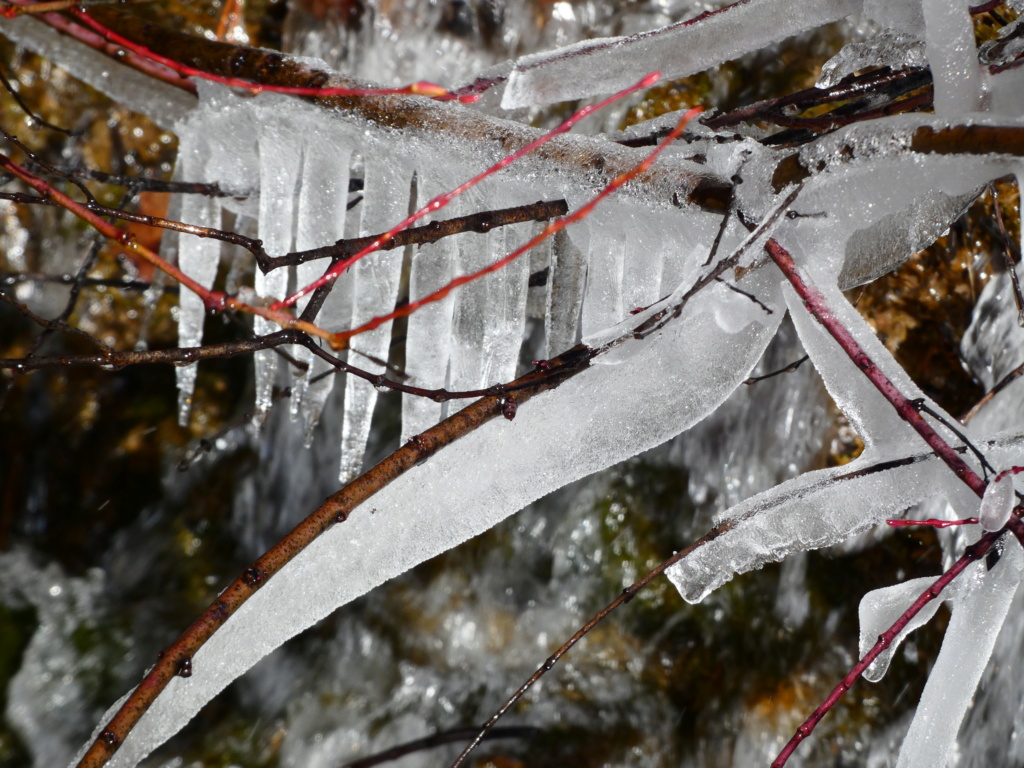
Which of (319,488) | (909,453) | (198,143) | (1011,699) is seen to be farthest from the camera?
(319,488)

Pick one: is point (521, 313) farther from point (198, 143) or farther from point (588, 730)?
point (588, 730)

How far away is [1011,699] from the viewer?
252 cm

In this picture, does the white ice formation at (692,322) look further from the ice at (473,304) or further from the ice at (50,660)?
the ice at (50,660)

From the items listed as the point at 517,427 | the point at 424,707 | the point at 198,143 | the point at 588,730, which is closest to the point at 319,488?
the point at 424,707

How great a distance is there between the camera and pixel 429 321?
1.98m

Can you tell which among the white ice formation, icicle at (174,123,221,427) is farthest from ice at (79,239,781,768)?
icicle at (174,123,221,427)

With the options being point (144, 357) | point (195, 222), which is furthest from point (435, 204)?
point (195, 222)

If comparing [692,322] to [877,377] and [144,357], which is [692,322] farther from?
[144,357]

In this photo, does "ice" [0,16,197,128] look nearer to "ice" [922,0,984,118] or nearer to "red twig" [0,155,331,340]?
"red twig" [0,155,331,340]

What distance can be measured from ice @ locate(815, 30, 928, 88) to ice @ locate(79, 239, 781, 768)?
811 mm

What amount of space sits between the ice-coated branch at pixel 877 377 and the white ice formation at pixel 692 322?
0.03 meters

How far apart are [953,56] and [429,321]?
4.27ft

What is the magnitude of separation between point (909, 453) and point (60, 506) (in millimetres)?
4702

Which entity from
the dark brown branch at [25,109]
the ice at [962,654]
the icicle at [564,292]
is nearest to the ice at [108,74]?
the dark brown branch at [25,109]
